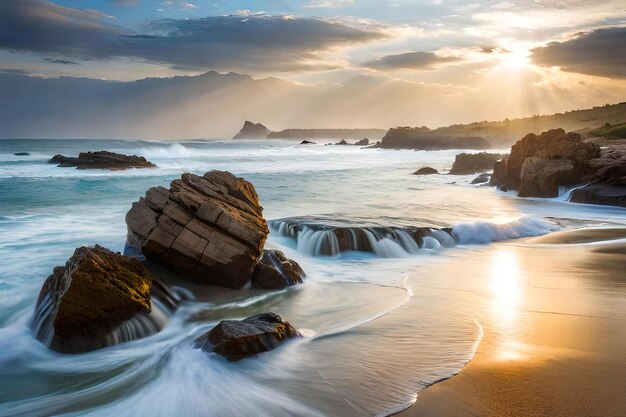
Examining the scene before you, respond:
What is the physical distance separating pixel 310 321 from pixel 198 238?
2.81m

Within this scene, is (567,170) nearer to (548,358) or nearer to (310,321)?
(310,321)

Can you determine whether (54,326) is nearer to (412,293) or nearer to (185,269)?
(185,269)

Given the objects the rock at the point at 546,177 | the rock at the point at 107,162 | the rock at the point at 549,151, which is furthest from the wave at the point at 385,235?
the rock at the point at 107,162

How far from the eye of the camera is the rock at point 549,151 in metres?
23.8

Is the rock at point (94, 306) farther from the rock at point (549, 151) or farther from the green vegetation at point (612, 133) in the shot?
the green vegetation at point (612, 133)

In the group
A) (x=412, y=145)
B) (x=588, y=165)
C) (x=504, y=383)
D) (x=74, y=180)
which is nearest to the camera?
(x=504, y=383)

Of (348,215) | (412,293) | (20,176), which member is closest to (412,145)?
(20,176)

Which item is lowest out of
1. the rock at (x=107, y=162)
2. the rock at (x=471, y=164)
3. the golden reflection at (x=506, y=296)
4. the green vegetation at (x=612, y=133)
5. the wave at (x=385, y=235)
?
the golden reflection at (x=506, y=296)

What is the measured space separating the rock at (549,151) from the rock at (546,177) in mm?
423

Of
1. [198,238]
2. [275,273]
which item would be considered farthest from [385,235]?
[198,238]

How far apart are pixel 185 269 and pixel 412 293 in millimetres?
4292

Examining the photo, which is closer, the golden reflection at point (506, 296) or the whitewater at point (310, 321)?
the whitewater at point (310, 321)

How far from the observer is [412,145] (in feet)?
344

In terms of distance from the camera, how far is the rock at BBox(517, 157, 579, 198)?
77.6 feet
